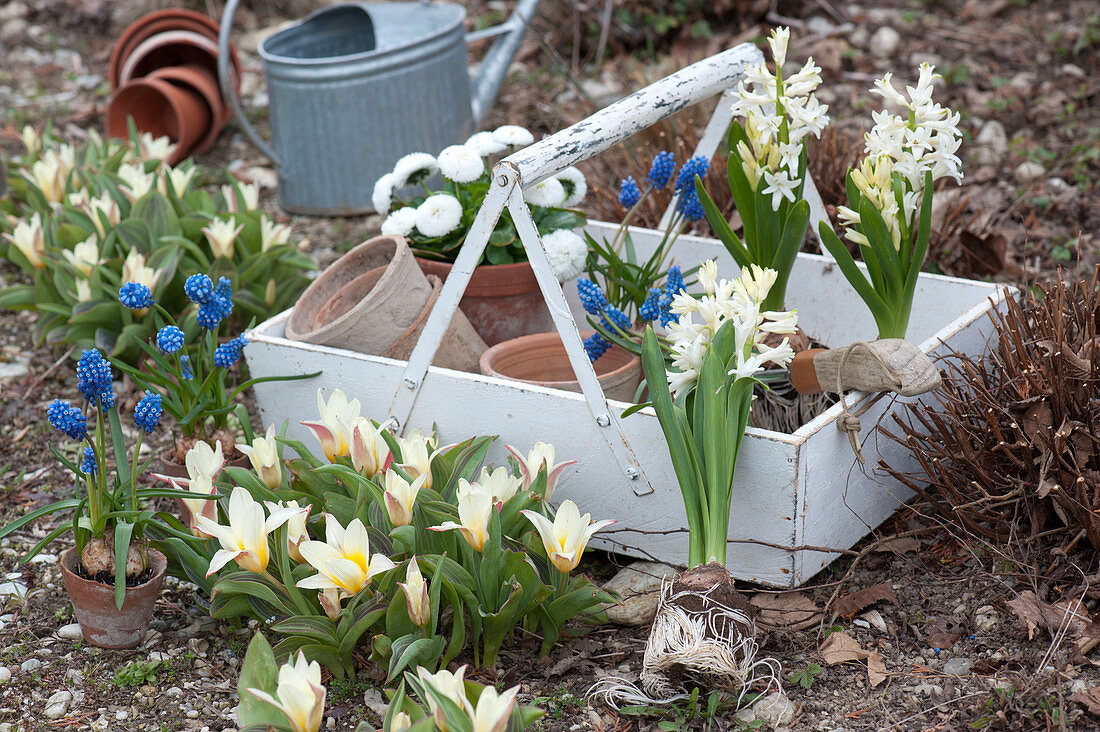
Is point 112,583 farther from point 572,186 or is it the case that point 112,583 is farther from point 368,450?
point 572,186

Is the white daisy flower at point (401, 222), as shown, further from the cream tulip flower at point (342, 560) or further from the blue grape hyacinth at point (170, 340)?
the cream tulip flower at point (342, 560)

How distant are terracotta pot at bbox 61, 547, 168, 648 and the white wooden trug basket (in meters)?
0.57

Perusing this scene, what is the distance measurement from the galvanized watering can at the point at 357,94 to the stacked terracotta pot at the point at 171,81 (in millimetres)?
536

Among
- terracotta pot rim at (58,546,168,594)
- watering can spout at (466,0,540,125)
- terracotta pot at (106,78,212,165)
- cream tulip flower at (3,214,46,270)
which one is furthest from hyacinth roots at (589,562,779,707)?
terracotta pot at (106,78,212,165)

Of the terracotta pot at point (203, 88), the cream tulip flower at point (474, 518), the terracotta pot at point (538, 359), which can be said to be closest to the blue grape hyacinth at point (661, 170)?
the terracotta pot at point (538, 359)

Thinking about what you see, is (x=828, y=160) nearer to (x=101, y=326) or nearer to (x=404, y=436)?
(x=404, y=436)

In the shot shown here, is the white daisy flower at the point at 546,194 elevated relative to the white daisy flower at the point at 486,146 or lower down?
lower down

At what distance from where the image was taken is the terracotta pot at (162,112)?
4.42 metres

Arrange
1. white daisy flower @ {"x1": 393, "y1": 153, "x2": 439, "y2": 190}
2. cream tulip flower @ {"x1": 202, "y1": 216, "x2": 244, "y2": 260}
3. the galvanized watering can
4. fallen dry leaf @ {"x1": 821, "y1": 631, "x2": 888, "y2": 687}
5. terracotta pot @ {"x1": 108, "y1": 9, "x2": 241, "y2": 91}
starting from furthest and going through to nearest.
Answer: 1. terracotta pot @ {"x1": 108, "y1": 9, "x2": 241, "y2": 91}
2. the galvanized watering can
3. cream tulip flower @ {"x1": 202, "y1": 216, "x2": 244, "y2": 260}
4. white daisy flower @ {"x1": 393, "y1": 153, "x2": 439, "y2": 190}
5. fallen dry leaf @ {"x1": 821, "y1": 631, "x2": 888, "y2": 687}

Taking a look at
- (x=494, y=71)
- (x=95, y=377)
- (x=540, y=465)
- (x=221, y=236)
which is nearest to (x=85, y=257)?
(x=221, y=236)

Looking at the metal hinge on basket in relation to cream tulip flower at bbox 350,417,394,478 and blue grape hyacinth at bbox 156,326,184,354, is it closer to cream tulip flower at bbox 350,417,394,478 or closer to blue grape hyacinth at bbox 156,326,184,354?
cream tulip flower at bbox 350,417,394,478

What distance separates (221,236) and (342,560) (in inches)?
61.2

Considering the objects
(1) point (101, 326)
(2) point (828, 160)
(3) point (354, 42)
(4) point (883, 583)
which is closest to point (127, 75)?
(3) point (354, 42)

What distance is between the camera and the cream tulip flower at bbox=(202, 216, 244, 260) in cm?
Result: 298
